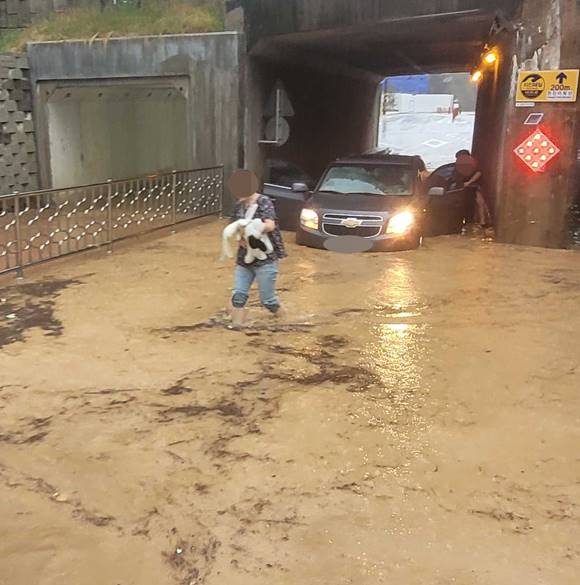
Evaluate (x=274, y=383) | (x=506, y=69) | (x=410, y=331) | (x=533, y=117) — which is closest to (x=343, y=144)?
(x=506, y=69)

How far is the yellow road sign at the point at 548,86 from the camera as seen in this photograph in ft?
28.7

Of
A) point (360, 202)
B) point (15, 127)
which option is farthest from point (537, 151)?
point (15, 127)

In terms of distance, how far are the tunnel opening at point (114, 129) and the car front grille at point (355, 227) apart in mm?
4534

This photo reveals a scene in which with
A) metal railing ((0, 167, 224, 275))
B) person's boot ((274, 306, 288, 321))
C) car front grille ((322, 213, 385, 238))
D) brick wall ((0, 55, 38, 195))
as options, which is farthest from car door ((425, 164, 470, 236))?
brick wall ((0, 55, 38, 195))

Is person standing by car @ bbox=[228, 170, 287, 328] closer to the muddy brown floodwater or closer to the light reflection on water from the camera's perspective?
the muddy brown floodwater

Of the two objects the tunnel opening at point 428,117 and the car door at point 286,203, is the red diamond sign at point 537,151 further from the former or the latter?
the tunnel opening at point 428,117

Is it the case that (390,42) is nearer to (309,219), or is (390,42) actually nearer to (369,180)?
(369,180)

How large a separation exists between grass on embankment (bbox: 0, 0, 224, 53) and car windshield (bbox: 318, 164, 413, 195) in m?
3.81

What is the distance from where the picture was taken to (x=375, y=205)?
9.08 metres

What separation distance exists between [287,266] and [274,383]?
12.6 feet

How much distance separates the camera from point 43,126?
→ 13.3 m

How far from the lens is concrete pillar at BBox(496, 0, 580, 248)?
8.70 meters

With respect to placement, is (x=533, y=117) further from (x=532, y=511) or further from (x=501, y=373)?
(x=532, y=511)

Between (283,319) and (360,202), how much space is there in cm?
369
